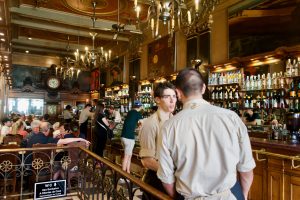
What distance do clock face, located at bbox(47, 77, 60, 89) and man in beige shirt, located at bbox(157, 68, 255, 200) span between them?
18661 millimetres

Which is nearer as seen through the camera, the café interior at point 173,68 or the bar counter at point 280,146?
the bar counter at point 280,146

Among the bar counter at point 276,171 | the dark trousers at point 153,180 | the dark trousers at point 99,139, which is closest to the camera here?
the dark trousers at point 153,180

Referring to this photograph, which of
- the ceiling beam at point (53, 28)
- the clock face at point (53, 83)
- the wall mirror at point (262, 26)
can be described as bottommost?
the clock face at point (53, 83)

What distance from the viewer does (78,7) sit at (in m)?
10.0

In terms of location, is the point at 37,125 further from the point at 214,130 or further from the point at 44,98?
the point at 44,98

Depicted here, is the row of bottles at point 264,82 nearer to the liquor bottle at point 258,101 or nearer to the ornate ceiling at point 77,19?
the liquor bottle at point 258,101

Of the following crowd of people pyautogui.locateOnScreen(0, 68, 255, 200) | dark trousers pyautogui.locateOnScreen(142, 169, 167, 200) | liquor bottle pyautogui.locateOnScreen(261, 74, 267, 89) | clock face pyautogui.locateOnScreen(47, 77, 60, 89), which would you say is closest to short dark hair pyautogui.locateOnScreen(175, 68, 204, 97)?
crowd of people pyautogui.locateOnScreen(0, 68, 255, 200)

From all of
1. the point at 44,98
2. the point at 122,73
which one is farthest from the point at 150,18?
the point at 44,98

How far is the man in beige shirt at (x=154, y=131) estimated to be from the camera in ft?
7.16

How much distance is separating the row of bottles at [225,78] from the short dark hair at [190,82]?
5.60 m

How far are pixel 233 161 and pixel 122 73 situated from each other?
13.3 m

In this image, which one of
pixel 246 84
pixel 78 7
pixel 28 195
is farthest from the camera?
pixel 78 7

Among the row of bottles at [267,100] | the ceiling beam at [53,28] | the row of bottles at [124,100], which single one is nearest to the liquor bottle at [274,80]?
the row of bottles at [267,100]

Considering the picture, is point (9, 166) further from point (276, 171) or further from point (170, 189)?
point (276, 171)
